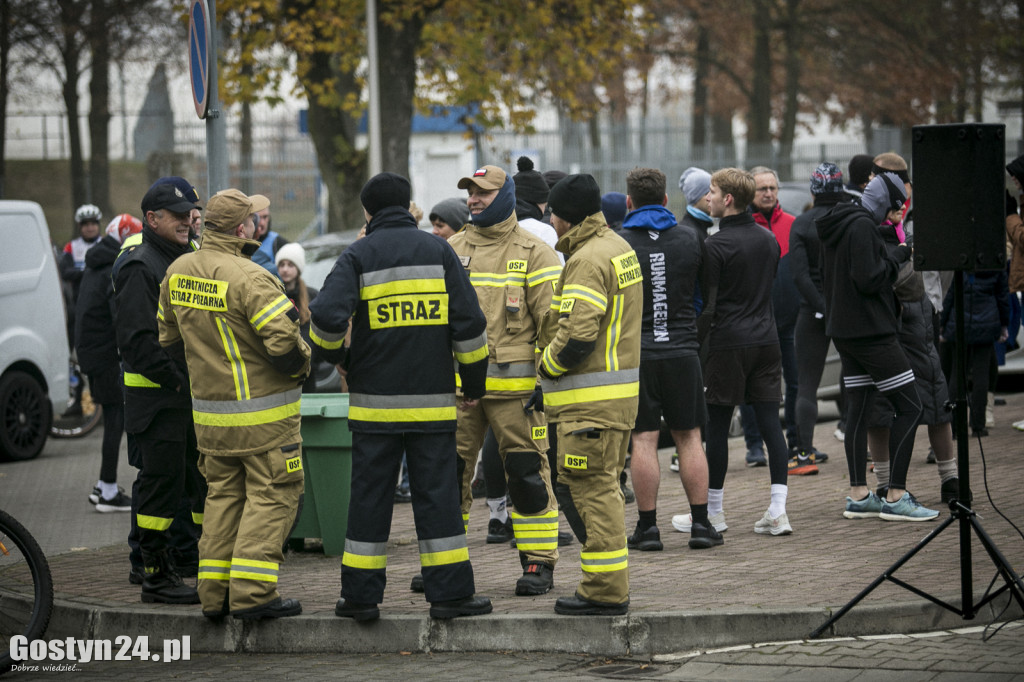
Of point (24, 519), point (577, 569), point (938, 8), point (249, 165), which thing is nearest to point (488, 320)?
point (577, 569)

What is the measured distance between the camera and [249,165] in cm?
2302

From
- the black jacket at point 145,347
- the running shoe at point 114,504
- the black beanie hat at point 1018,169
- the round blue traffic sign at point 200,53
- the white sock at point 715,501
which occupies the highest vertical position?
the round blue traffic sign at point 200,53

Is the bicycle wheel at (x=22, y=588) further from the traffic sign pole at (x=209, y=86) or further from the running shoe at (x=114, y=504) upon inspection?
the running shoe at (x=114, y=504)

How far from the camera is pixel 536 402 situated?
654 cm

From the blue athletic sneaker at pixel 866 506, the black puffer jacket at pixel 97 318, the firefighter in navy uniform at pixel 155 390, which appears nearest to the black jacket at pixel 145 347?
the firefighter in navy uniform at pixel 155 390

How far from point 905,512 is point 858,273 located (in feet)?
4.91

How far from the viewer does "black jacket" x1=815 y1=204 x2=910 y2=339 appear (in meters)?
7.71

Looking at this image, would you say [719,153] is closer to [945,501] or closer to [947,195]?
[945,501]

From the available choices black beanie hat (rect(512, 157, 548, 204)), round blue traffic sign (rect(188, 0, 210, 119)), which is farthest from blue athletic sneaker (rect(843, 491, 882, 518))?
round blue traffic sign (rect(188, 0, 210, 119))

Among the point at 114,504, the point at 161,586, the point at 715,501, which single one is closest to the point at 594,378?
the point at 715,501

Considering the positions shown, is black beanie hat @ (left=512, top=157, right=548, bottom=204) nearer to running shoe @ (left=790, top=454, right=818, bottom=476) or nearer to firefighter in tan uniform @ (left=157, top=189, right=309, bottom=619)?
firefighter in tan uniform @ (left=157, top=189, right=309, bottom=619)

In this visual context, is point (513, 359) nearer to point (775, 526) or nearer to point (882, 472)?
point (775, 526)

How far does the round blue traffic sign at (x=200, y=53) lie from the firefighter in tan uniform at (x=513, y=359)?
7.37ft

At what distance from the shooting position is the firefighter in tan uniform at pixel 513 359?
6523 mm
